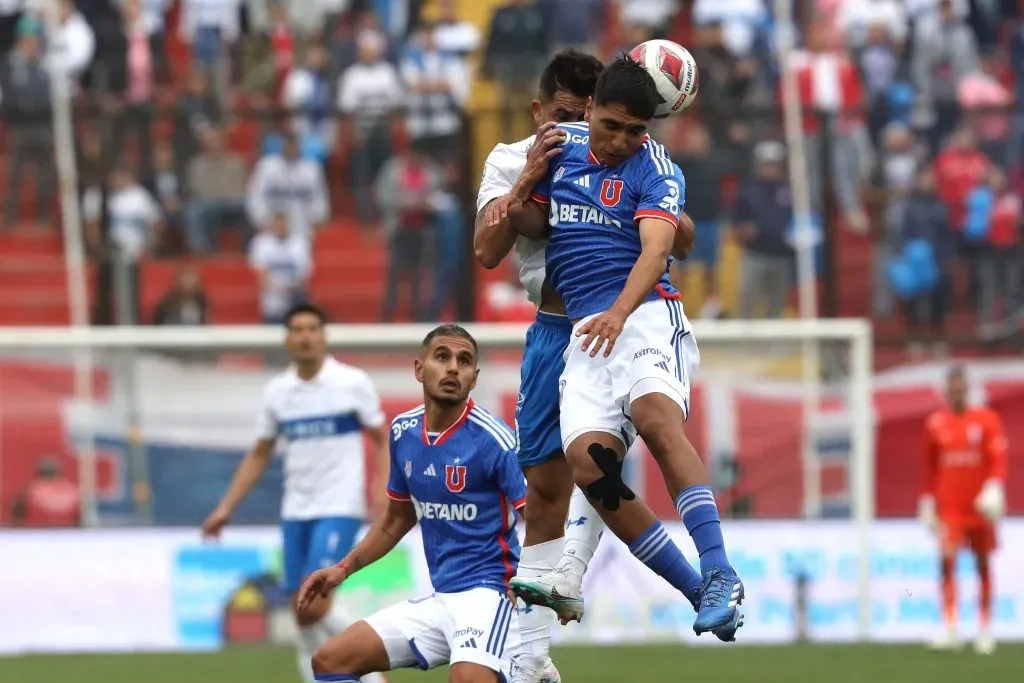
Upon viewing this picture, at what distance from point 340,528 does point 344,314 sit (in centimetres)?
725

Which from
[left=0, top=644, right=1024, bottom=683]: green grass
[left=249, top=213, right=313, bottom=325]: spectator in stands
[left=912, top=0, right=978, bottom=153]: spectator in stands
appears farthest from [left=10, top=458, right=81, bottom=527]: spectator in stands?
[left=912, top=0, right=978, bottom=153]: spectator in stands

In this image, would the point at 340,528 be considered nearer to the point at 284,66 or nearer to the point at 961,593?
the point at 961,593

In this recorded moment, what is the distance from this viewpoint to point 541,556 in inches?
308

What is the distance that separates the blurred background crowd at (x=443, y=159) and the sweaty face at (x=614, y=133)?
34.5ft

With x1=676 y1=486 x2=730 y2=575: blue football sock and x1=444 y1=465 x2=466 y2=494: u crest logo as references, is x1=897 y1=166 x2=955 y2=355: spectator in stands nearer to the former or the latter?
x1=444 y1=465 x2=466 y2=494: u crest logo

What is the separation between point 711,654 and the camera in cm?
1463

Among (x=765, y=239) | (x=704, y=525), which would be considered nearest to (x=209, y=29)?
(x=765, y=239)

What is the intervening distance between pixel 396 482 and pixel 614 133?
2.16 metres

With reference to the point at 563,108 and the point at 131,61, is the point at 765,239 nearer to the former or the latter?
the point at 131,61

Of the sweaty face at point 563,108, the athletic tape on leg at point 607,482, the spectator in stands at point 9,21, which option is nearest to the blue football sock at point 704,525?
the athletic tape on leg at point 607,482

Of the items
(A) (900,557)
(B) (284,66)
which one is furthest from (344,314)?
(A) (900,557)

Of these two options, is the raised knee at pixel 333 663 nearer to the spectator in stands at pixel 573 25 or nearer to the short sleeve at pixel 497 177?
the short sleeve at pixel 497 177

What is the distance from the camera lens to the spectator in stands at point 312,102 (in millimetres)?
19094

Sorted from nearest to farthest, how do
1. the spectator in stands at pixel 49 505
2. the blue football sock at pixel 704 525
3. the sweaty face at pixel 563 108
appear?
the blue football sock at pixel 704 525 < the sweaty face at pixel 563 108 < the spectator in stands at pixel 49 505
